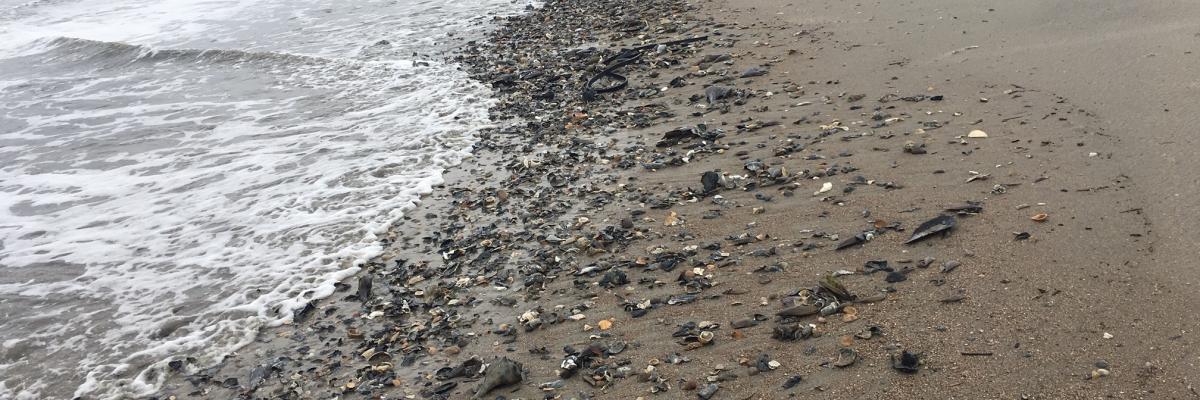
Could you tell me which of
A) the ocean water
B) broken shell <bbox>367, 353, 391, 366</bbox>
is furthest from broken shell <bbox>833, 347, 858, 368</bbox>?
the ocean water

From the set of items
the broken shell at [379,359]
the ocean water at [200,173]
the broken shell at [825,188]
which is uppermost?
the broken shell at [825,188]

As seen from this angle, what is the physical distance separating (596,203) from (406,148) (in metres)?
2.64

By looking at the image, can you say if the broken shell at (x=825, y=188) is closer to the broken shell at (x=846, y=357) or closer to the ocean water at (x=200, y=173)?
the broken shell at (x=846, y=357)

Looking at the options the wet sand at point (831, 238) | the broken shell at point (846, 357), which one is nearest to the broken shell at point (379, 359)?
the wet sand at point (831, 238)

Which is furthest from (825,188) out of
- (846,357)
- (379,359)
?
(379,359)

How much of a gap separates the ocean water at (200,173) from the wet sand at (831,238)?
18.8 inches

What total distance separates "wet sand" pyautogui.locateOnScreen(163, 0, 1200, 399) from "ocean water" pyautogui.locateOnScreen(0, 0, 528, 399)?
0.48m

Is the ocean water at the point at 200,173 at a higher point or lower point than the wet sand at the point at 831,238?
lower

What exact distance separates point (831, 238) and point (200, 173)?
5694mm

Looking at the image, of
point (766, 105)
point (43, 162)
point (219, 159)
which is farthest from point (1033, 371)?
point (43, 162)

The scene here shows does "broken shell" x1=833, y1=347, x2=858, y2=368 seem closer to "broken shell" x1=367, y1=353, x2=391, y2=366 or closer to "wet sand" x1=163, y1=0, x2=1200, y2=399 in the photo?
"wet sand" x1=163, y1=0, x2=1200, y2=399

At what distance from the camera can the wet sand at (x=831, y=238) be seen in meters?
3.35

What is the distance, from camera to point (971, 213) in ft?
14.2

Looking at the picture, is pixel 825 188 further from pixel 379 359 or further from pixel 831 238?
pixel 379 359
